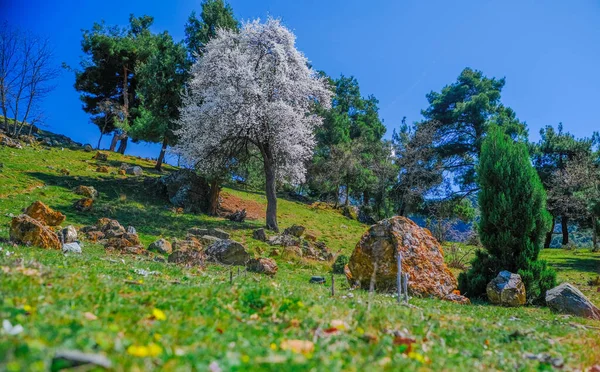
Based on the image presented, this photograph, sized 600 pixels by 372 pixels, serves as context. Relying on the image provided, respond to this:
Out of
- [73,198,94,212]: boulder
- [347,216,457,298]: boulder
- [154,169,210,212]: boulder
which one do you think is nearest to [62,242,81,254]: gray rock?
[347,216,457,298]: boulder

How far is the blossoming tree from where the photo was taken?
26234 mm

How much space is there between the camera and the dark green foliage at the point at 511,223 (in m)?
13.4

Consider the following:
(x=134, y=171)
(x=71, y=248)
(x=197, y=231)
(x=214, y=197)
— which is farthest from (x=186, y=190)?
(x=71, y=248)

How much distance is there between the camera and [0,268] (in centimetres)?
480

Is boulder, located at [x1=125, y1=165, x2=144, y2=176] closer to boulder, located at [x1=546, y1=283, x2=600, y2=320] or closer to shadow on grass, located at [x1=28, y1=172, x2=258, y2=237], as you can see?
shadow on grass, located at [x1=28, y1=172, x2=258, y2=237]

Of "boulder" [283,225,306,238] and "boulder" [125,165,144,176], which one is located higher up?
"boulder" [125,165,144,176]

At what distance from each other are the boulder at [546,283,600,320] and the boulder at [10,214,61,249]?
1527 centimetres

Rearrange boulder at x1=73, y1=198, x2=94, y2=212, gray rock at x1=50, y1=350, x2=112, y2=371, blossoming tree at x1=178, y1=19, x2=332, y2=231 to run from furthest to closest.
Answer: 1. blossoming tree at x1=178, y1=19, x2=332, y2=231
2. boulder at x1=73, y1=198, x2=94, y2=212
3. gray rock at x1=50, y1=350, x2=112, y2=371

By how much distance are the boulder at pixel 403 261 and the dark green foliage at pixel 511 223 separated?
1.98 metres

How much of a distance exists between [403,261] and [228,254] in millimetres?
6501

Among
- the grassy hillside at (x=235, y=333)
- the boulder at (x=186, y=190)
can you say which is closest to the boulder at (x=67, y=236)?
the grassy hillside at (x=235, y=333)

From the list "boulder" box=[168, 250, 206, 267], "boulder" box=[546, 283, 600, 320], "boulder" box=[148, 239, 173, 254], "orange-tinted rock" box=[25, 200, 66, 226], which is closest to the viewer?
"boulder" box=[546, 283, 600, 320]

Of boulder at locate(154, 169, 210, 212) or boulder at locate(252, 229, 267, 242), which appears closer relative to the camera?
boulder at locate(252, 229, 267, 242)

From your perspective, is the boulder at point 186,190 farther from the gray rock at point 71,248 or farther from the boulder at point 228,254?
the gray rock at point 71,248
